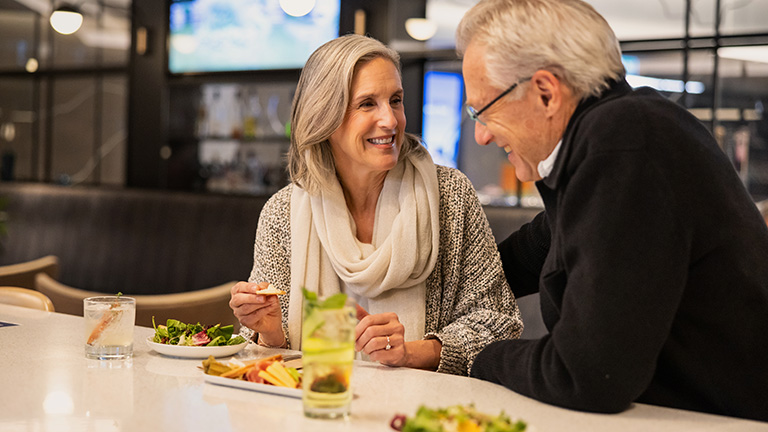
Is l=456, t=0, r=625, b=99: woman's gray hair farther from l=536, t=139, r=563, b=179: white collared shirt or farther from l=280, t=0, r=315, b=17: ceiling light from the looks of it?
l=280, t=0, r=315, b=17: ceiling light

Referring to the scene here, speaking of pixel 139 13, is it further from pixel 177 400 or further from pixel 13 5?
pixel 177 400

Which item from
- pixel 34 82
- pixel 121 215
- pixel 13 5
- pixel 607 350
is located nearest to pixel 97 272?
pixel 121 215

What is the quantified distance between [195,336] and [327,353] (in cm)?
64

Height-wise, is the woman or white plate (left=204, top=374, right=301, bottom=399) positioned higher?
the woman

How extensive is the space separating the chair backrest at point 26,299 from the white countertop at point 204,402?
0.75m

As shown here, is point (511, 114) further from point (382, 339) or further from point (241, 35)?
point (241, 35)

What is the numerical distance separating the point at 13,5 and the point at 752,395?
7.88m

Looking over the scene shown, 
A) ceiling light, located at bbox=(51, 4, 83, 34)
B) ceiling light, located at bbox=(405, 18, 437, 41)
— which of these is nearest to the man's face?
ceiling light, located at bbox=(405, 18, 437, 41)

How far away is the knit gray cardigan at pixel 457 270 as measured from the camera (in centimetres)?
202

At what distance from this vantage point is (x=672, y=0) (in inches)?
169

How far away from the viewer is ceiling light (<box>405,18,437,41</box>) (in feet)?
A: 16.7

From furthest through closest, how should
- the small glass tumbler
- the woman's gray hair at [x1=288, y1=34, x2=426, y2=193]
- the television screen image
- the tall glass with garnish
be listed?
the television screen image < the woman's gray hair at [x1=288, y1=34, x2=426, y2=193] < the small glass tumbler < the tall glass with garnish

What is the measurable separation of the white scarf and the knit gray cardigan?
0.04 metres

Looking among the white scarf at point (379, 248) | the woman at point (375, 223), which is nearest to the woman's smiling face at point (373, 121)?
the woman at point (375, 223)
